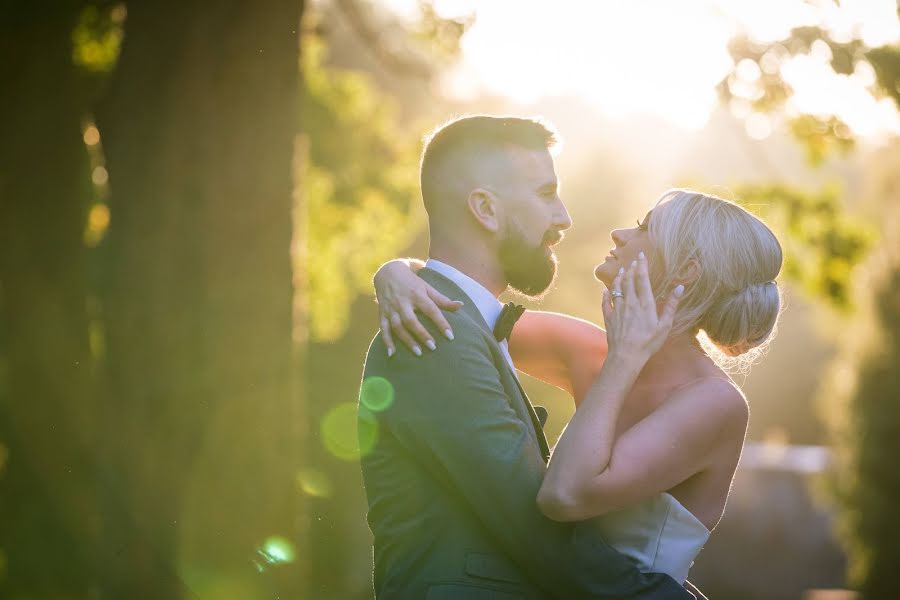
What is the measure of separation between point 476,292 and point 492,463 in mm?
835

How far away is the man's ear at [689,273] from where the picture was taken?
4.23 m

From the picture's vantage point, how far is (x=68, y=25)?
1172cm

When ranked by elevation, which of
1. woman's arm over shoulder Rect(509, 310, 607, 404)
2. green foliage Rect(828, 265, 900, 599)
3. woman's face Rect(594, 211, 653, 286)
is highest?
woman's face Rect(594, 211, 653, 286)

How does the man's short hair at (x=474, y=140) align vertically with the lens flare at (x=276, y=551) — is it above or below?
above

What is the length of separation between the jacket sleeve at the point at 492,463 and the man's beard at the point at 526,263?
59cm

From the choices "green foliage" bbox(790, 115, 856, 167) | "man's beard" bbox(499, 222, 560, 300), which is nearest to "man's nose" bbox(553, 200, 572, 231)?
"man's beard" bbox(499, 222, 560, 300)

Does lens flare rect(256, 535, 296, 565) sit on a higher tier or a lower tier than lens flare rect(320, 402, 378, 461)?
higher

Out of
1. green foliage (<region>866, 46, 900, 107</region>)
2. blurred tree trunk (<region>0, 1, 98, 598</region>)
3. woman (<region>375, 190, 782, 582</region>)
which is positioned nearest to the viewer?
woman (<region>375, 190, 782, 582</region>)

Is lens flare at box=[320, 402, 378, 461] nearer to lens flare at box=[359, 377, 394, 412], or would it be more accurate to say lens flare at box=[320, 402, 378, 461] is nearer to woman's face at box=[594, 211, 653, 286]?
woman's face at box=[594, 211, 653, 286]

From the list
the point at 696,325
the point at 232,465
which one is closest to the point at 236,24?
the point at 232,465

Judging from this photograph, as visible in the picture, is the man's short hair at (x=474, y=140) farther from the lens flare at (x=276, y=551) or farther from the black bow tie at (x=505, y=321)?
the lens flare at (x=276, y=551)

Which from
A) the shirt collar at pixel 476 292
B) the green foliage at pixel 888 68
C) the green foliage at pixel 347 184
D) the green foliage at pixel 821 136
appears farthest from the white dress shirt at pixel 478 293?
the green foliage at pixel 347 184

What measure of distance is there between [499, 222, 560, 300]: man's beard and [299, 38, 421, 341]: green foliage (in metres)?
13.4

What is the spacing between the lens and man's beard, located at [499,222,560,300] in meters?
4.31
